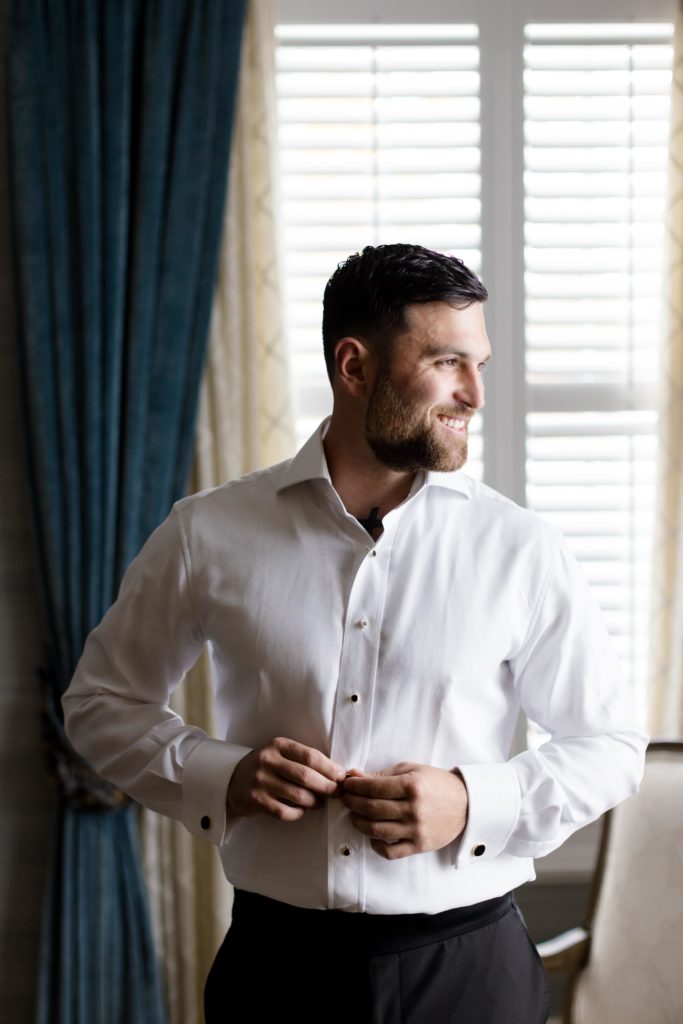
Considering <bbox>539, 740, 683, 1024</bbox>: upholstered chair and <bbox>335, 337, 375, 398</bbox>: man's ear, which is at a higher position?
<bbox>335, 337, 375, 398</bbox>: man's ear

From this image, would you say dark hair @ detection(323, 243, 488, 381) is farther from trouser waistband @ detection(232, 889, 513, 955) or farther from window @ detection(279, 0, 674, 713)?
window @ detection(279, 0, 674, 713)

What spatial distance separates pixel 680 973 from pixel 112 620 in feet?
4.58

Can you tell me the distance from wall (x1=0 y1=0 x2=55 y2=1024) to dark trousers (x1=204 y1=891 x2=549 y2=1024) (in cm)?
123

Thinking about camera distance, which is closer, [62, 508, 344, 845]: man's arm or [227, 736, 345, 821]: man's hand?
[227, 736, 345, 821]: man's hand

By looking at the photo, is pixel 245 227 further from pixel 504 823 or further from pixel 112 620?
pixel 504 823

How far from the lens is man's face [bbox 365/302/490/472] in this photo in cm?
140

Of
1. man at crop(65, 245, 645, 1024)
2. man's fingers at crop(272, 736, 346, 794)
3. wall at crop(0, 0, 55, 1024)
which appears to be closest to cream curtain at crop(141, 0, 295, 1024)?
wall at crop(0, 0, 55, 1024)

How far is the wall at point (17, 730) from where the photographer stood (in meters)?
2.51

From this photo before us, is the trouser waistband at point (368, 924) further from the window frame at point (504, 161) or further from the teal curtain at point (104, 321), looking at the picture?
the window frame at point (504, 161)

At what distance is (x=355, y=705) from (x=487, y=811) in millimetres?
218

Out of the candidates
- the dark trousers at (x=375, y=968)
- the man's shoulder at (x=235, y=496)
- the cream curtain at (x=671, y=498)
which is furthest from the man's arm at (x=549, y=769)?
the cream curtain at (x=671, y=498)

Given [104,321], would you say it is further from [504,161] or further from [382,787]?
[382,787]

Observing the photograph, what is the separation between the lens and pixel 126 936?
2426 millimetres

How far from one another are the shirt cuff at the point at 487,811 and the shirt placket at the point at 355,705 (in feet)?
0.44
